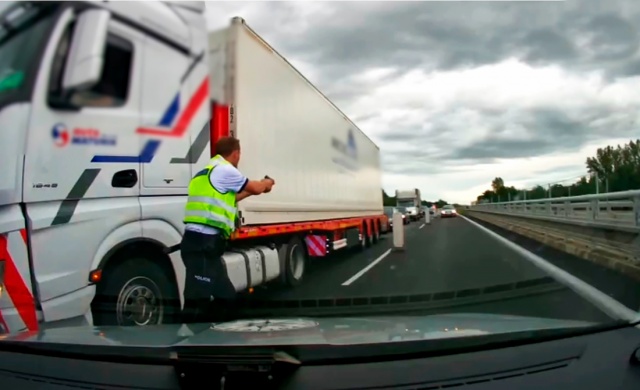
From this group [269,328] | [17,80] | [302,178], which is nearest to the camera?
[269,328]

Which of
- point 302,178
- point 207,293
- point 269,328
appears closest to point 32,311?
point 207,293

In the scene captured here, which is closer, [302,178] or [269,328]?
[269,328]

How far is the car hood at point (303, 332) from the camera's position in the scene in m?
3.24

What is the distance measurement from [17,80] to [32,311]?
1.66 meters

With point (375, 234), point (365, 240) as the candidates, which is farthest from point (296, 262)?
point (375, 234)

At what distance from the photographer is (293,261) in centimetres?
962

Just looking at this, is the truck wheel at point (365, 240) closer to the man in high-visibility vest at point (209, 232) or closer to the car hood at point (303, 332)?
the man in high-visibility vest at point (209, 232)

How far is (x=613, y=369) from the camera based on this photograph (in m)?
3.03

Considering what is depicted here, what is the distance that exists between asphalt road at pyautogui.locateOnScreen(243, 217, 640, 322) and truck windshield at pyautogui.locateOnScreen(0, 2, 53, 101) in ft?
9.18

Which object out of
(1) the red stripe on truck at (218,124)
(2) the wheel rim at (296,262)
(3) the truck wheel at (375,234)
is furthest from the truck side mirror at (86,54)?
(3) the truck wheel at (375,234)

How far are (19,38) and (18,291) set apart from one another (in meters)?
1.82

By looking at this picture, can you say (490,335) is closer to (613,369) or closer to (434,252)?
(613,369)

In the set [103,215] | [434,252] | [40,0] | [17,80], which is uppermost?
[40,0]

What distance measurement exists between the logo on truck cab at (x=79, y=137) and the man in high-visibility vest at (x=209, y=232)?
0.85m
